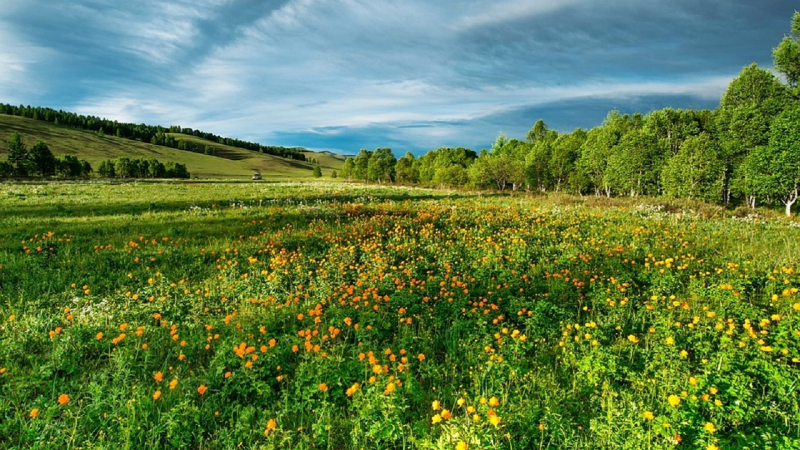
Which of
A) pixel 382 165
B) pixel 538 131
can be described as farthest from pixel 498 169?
pixel 382 165

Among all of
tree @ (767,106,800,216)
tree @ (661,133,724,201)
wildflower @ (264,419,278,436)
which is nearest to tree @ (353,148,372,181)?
tree @ (661,133,724,201)

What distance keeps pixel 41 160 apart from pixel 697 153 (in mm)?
126801

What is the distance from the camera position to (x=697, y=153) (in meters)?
29.6

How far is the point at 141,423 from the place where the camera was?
354 cm

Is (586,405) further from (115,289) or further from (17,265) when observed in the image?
(17,265)

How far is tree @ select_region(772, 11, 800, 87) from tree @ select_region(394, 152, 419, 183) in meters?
68.9

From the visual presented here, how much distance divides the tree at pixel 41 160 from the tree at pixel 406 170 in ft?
288

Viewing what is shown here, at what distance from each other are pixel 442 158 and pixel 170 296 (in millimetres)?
75389

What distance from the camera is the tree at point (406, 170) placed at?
3610 inches

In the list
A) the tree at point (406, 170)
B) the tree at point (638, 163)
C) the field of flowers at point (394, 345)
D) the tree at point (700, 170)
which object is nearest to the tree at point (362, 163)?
the tree at point (406, 170)

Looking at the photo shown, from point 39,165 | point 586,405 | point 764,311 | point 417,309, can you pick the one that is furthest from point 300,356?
point 39,165

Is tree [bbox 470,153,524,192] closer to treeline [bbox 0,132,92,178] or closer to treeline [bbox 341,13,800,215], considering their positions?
treeline [bbox 341,13,800,215]

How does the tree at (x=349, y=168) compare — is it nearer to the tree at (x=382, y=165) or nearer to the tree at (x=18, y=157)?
the tree at (x=382, y=165)

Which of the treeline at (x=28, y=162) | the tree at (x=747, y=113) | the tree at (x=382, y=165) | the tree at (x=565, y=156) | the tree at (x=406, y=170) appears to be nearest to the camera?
the tree at (x=747, y=113)
